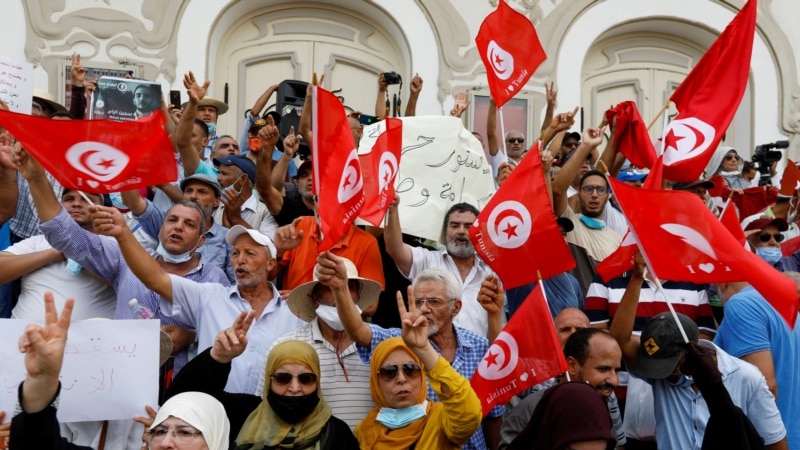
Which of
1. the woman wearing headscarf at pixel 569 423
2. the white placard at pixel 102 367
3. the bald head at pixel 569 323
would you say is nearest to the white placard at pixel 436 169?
the bald head at pixel 569 323

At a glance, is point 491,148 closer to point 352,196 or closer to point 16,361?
point 352,196

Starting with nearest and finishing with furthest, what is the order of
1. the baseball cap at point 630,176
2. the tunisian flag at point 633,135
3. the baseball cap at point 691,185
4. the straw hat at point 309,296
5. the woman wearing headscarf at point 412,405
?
the woman wearing headscarf at point 412,405 → the straw hat at point 309,296 → the tunisian flag at point 633,135 → the baseball cap at point 691,185 → the baseball cap at point 630,176

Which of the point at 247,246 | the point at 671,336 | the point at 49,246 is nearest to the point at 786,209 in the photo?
the point at 671,336

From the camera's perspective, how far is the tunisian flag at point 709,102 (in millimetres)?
6336

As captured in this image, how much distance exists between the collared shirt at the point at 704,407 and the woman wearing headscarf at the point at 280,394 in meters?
1.53

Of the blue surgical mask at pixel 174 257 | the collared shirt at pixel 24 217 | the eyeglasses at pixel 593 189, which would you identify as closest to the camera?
the blue surgical mask at pixel 174 257

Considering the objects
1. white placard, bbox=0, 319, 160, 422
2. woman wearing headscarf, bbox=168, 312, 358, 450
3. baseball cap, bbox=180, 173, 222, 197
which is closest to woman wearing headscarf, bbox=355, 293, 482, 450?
woman wearing headscarf, bbox=168, 312, 358, 450

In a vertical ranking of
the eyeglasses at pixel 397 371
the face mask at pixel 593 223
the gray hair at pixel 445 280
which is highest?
the face mask at pixel 593 223

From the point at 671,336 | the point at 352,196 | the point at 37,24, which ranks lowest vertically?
the point at 671,336

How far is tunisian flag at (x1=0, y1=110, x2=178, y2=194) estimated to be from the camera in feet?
17.9

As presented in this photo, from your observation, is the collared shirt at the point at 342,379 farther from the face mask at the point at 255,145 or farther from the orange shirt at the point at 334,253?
the face mask at the point at 255,145

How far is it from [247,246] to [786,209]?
216 inches

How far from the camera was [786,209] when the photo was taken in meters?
9.58

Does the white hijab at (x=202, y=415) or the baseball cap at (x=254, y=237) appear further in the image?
the baseball cap at (x=254, y=237)
